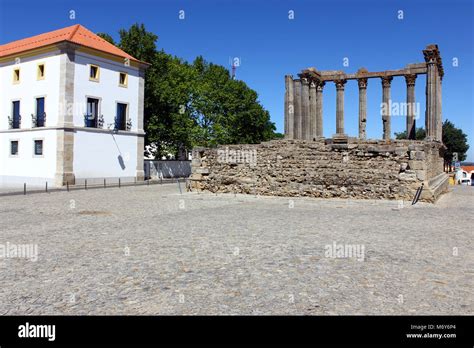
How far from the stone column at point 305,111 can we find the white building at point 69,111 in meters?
13.3

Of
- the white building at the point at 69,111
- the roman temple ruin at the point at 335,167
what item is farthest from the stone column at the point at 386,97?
the white building at the point at 69,111

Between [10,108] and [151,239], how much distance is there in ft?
90.7

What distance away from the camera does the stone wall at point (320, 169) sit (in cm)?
1761

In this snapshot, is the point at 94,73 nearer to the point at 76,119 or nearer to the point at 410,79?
the point at 76,119

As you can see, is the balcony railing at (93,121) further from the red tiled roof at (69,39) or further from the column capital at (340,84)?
the column capital at (340,84)

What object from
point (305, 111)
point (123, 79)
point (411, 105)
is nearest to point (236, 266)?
point (305, 111)

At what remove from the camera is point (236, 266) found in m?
6.29

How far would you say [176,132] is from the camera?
124ft

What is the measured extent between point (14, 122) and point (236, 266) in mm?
29748

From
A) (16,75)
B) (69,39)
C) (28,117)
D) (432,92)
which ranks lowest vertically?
→ (28,117)

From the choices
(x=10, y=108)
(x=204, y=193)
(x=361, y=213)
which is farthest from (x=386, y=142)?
(x=10, y=108)

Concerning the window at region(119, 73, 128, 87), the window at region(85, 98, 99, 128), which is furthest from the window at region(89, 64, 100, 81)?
the window at region(119, 73, 128, 87)
